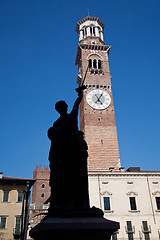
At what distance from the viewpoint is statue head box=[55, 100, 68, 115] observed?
5.64 m

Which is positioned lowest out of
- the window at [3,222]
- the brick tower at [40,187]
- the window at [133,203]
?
the window at [3,222]

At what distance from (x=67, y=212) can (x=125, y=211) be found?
73.3ft

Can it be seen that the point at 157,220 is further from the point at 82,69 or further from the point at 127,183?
the point at 82,69

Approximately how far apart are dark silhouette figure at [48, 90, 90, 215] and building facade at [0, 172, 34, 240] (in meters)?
23.0

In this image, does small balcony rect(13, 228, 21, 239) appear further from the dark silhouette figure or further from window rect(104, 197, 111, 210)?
the dark silhouette figure

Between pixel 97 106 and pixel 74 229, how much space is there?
32081 mm

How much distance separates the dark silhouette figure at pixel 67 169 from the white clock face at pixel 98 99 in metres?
30.2

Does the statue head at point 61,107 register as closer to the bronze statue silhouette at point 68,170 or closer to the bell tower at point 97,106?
the bronze statue silhouette at point 68,170

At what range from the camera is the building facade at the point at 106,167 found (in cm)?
2427

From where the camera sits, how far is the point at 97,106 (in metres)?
35.6

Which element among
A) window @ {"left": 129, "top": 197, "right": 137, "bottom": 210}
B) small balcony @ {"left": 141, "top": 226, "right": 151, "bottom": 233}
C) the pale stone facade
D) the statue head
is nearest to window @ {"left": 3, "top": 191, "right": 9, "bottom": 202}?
the pale stone facade

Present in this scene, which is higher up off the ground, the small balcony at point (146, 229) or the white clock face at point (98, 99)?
the white clock face at point (98, 99)

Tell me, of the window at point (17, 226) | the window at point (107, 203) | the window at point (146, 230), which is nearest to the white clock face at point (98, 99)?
the window at point (107, 203)

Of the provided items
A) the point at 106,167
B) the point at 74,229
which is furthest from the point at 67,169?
the point at 106,167
